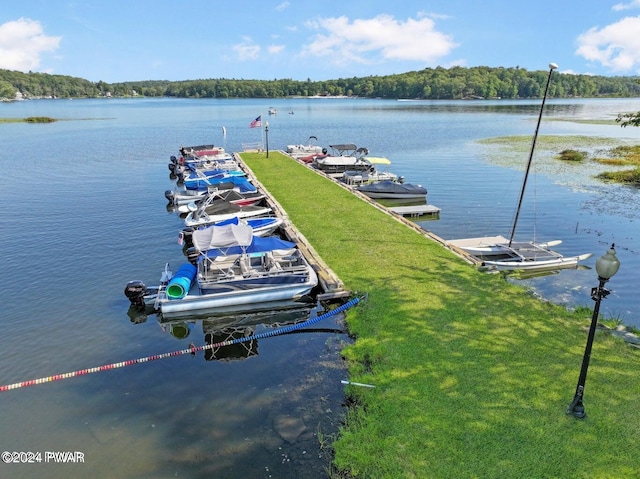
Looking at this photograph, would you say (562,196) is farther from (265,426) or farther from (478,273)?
(265,426)

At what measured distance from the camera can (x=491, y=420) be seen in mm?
8766

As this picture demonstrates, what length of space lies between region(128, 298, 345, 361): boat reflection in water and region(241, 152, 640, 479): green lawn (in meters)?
1.97

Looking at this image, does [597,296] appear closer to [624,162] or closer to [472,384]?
[472,384]

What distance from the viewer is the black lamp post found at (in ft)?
25.7

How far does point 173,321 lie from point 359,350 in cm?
720

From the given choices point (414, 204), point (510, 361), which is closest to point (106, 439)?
point (510, 361)

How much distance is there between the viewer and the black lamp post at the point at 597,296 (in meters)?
7.84

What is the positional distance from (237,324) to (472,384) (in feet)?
27.1

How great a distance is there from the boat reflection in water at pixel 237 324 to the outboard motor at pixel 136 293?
283 mm

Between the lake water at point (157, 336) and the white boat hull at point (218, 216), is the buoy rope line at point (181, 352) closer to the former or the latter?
the lake water at point (157, 336)

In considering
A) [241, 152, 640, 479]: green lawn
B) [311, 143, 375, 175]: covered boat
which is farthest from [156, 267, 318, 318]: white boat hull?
[311, 143, 375, 175]: covered boat

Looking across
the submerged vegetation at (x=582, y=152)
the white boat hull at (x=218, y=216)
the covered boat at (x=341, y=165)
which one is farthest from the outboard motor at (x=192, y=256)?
the submerged vegetation at (x=582, y=152)

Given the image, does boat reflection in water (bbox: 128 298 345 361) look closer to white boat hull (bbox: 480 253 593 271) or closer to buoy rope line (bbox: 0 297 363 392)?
buoy rope line (bbox: 0 297 363 392)

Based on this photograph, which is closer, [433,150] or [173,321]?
[173,321]
